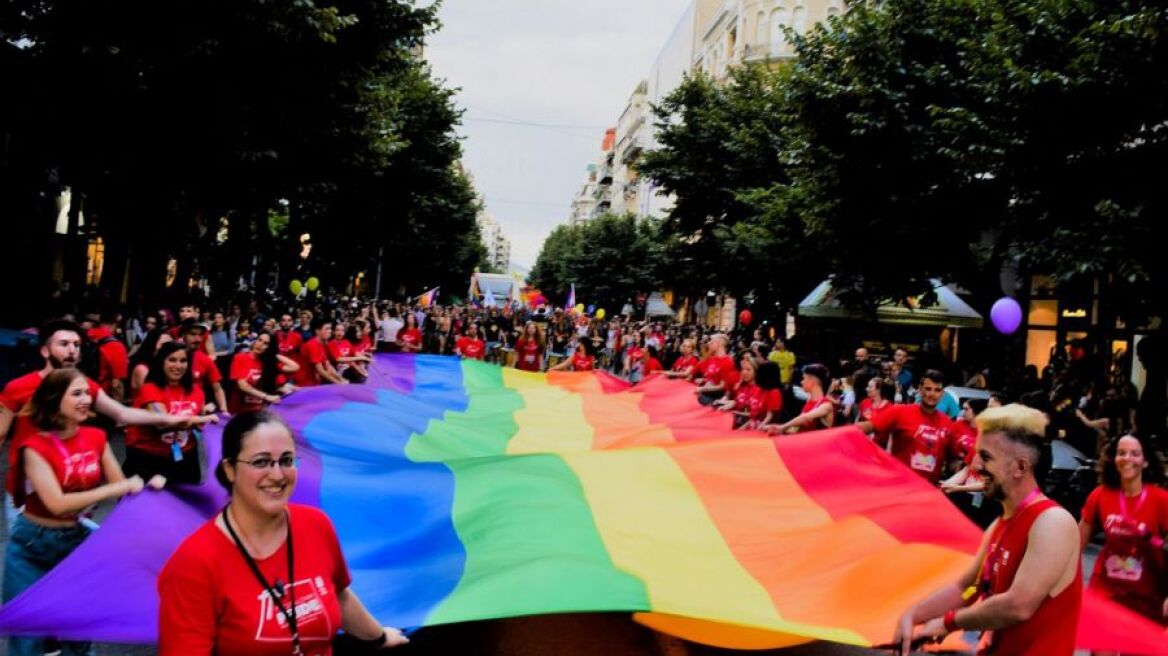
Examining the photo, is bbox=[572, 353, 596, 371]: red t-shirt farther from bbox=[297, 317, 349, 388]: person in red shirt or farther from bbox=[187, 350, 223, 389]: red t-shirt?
bbox=[187, 350, 223, 389]: red t-shirt

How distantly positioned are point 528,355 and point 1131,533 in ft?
49.2

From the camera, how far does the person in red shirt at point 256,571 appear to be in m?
2.81

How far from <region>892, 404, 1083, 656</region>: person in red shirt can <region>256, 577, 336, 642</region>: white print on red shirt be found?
2.13 meters

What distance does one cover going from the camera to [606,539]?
603 cm

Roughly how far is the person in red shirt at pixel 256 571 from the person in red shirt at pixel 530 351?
54.0 feet

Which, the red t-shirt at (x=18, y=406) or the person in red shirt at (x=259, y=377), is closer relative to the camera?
the red t-shirt at (x=18, y=406)

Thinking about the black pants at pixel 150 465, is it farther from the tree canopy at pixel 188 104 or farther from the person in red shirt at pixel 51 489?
the tree canopy at pixel 188 104

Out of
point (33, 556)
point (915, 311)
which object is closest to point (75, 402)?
point (33, 556)

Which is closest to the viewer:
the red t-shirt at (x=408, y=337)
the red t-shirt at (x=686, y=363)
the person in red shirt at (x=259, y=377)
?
the person in red shirt at (x=259, y=377)

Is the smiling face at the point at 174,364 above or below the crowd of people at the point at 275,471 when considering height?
above

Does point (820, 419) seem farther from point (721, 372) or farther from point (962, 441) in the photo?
point (721, 372)

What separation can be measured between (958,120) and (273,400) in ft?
35.4

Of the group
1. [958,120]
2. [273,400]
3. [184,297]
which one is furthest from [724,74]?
[273,400]

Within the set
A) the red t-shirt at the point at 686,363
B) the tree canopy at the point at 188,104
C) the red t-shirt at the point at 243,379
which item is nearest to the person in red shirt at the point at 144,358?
the red t-shirt at the point at 243,379
